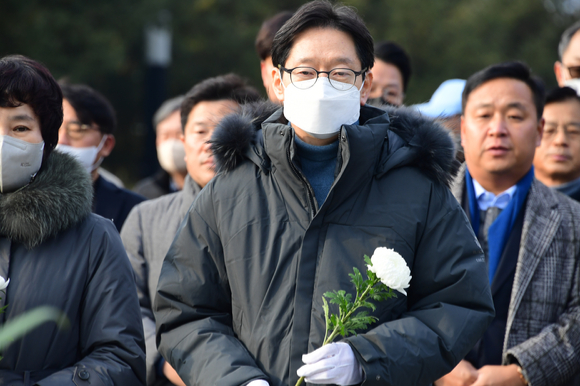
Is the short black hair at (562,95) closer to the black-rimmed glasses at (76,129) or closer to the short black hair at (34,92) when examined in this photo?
the black-rimmed glasses at (76,129)

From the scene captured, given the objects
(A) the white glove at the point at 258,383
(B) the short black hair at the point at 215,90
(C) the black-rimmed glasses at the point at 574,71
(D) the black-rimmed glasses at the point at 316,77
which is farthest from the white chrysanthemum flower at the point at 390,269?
(C) the black-rimmed glasses at the point at 574,71

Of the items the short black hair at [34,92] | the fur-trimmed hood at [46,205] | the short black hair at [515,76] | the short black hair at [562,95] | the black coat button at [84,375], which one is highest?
the short black hair at [562,95]

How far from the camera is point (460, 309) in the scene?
2.53 meters

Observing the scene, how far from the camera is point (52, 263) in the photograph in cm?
282

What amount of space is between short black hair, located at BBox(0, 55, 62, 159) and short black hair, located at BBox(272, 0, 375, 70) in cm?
101

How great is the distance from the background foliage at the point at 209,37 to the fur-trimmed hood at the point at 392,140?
861 centimetres

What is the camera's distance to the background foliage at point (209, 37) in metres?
12.6

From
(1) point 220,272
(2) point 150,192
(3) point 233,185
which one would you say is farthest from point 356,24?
(2) point 150,192

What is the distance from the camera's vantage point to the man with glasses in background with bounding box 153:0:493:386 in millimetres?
2512

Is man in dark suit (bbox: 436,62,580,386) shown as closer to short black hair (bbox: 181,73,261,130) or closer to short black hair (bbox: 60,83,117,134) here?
short black hair (bbox: 181,73,261,130)

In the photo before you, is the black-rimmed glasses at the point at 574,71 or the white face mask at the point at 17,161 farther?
the black-rimmed glasses at the point at 574,71

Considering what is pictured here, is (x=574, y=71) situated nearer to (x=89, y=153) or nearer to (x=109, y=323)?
(x=89, y=153)

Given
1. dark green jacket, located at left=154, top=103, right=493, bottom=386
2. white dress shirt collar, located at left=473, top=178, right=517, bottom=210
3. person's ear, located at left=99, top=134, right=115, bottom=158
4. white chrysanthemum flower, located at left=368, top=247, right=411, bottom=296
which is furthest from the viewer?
person's ear, located at left=99, top=134, right=115, bottom=158

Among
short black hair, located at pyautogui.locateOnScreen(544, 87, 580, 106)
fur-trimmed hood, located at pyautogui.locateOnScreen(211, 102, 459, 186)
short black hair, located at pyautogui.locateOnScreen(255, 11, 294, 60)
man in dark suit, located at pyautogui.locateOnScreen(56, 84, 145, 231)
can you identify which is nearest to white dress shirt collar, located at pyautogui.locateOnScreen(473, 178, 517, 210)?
short black hair, located at pyautogui.locateOnScreen(544, 87, 580, 106)
